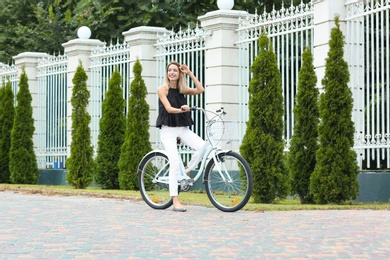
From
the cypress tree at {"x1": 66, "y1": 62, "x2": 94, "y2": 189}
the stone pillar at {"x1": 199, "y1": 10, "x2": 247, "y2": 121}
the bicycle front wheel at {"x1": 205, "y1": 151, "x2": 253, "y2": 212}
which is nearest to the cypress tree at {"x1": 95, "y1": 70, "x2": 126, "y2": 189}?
the cypress tree at {"x1": 66, "y1": 62, "x2": 94, "y2": 189}

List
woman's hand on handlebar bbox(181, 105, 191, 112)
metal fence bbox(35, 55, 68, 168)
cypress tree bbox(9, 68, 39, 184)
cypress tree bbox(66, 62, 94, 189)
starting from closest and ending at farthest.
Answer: woman's hand on handlebar bbox(181, 105, 191, 112)
cypress tree bbox(66, 62, 94, 189)
cypress tree bbox(9, 68, 39, 184)
metal fence bbox(35, 55, 68, 168)

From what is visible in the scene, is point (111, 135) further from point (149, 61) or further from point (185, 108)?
point (185, 108)

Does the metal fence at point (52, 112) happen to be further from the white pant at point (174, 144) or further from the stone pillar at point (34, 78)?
the white pant at point (174, 144)

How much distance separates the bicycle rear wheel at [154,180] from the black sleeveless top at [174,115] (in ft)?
1.63

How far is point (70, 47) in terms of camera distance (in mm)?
19500

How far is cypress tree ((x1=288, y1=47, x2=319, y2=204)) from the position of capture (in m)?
12.4

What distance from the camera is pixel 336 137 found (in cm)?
1197

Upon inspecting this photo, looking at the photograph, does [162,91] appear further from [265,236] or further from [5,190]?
[5,190]

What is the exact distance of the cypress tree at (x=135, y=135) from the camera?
16031 mm

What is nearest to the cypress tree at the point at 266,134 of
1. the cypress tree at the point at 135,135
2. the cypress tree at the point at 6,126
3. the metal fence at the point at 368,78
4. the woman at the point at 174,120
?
the metal fence at the point at 368,78

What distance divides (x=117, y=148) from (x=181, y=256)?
10.1 m

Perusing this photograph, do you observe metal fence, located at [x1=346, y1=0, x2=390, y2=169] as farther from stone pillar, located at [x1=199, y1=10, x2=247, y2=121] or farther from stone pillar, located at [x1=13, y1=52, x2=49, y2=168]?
stone pillar, located at [x1=13, y1=52, x2=49, y2=168]

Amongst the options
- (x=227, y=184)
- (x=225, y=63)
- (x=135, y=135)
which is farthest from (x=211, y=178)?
(x=135, y=135)

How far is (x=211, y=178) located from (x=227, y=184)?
0.99 feet
